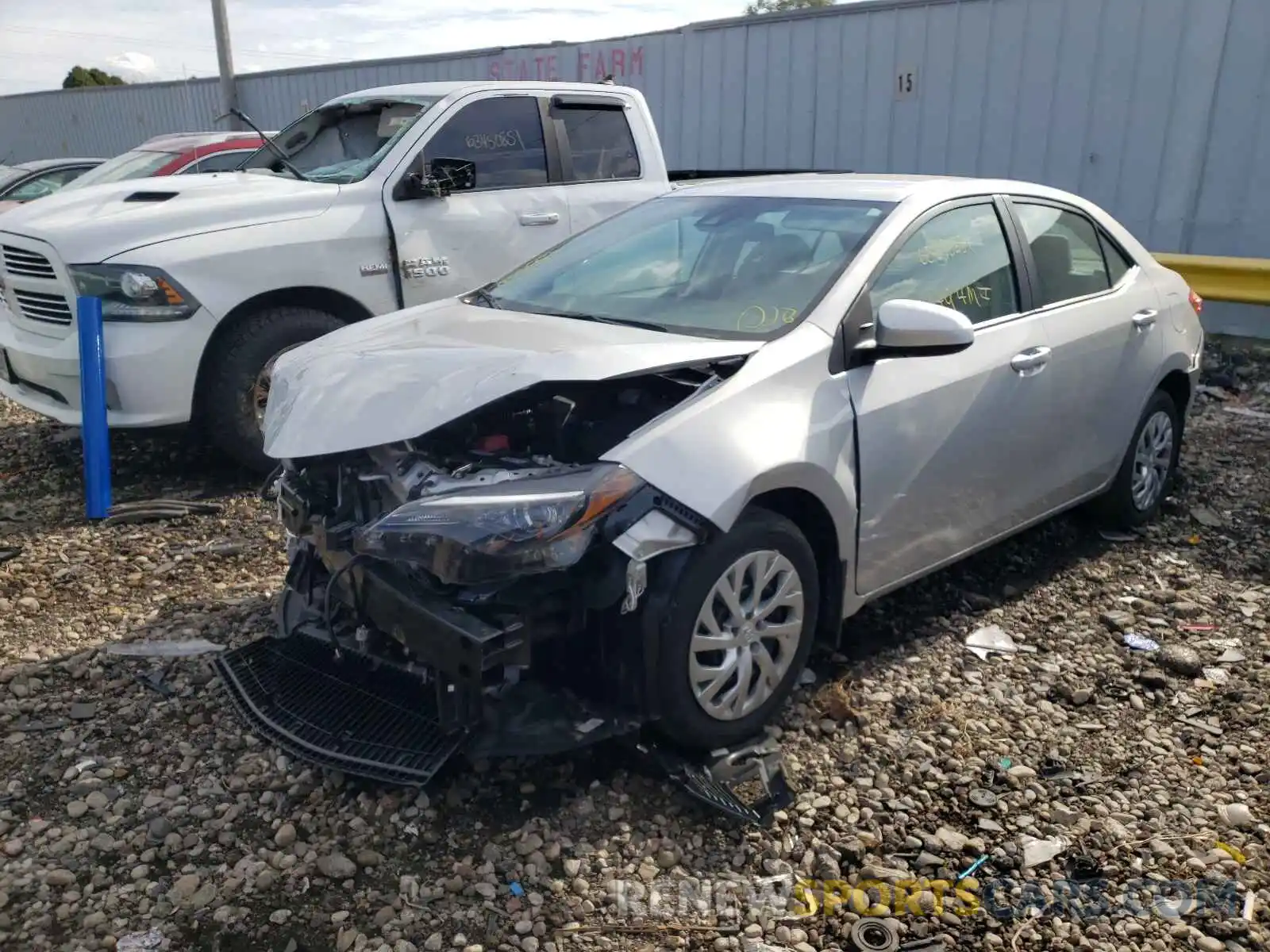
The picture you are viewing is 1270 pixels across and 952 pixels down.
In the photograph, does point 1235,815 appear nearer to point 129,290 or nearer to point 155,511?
point 155,511

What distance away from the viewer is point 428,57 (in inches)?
576

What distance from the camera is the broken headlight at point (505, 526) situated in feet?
8.85

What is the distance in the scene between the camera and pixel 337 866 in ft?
9.14

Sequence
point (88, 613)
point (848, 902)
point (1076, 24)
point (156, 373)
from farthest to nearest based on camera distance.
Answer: point (1076, 24)
point (156, 373)
point (88, 613)
point (848, 902)

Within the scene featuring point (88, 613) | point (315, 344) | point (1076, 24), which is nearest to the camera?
point (315, 344)

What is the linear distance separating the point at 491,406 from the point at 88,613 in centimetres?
232

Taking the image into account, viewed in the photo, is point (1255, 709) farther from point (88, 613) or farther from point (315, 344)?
point (88, 613)

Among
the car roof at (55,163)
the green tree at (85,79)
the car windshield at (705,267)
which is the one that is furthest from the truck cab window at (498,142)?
the green tree at (85,79)

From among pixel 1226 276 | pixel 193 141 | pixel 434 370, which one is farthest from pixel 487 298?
pixel 1226 276

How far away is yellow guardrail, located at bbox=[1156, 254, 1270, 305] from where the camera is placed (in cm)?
806

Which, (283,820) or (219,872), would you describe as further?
(283,820)

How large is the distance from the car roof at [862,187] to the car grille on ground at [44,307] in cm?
323

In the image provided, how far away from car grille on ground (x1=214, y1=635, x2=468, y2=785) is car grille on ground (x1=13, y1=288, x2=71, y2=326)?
2.74 m

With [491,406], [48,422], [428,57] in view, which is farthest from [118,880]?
[428,57]
